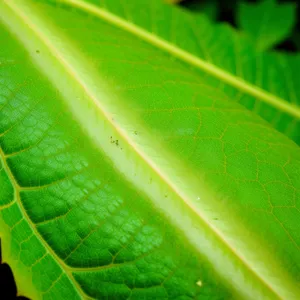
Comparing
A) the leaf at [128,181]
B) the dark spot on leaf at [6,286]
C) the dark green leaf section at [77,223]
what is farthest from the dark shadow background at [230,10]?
the dark spot on leaf at [6,286]

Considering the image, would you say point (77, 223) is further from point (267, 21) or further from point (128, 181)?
point (267, 21)

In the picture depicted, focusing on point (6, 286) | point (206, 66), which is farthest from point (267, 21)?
point (6, 286)

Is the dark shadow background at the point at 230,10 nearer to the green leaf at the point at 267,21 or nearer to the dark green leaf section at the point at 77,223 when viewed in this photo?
the green leaf at the point at 267,21

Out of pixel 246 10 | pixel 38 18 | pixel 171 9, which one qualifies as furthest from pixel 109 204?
pixel 246 10

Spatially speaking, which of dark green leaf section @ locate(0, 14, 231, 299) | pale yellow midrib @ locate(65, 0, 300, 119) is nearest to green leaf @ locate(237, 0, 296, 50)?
pale yellow midrib @ locate(65, 0, 300, 119)

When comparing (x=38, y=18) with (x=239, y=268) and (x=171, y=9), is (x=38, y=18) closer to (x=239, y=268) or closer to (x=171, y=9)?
(x=171, y=9)
